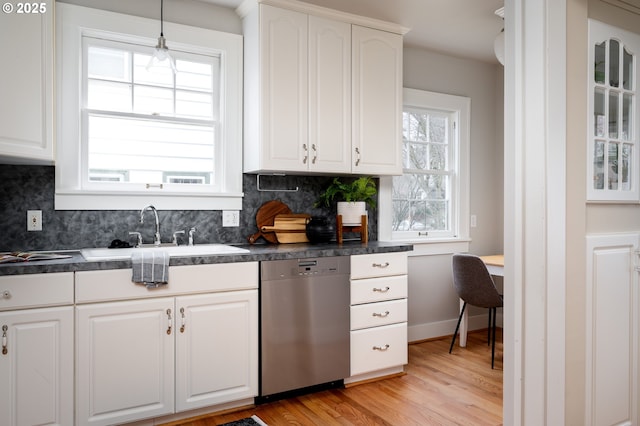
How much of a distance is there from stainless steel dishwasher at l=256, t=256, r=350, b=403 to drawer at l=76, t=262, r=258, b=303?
143 millimetres

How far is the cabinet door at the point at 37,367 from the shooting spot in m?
2.19

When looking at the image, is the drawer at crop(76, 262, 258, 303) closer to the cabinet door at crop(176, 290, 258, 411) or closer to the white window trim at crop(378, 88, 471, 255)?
the cabinet door at crop(176, 290, 258, 411)

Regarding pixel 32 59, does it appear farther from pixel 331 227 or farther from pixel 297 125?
pixel 331 227

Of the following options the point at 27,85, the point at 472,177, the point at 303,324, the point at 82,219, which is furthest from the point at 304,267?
the point at 472,177

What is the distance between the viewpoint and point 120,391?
96.4 inches

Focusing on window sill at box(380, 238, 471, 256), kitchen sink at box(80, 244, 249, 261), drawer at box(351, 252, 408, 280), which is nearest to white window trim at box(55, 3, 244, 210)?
kitchen sink at box(80, 244, 249, 261)

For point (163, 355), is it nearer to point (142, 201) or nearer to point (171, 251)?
point (171, 251)

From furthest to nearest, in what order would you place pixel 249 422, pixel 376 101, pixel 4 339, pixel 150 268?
pixel 376 101 → pixel 249 422 → pixel 150 268 → pixel 4 339

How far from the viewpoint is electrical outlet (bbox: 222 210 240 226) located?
10.8 feet

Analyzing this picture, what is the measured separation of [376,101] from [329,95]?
415mm

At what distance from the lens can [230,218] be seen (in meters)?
3.32

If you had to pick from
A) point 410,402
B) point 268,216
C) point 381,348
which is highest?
point 268,216

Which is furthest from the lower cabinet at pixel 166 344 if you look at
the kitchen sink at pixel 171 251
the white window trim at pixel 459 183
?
the white window trim at pixel 459 183

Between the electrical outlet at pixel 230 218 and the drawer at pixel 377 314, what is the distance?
3.30ft
